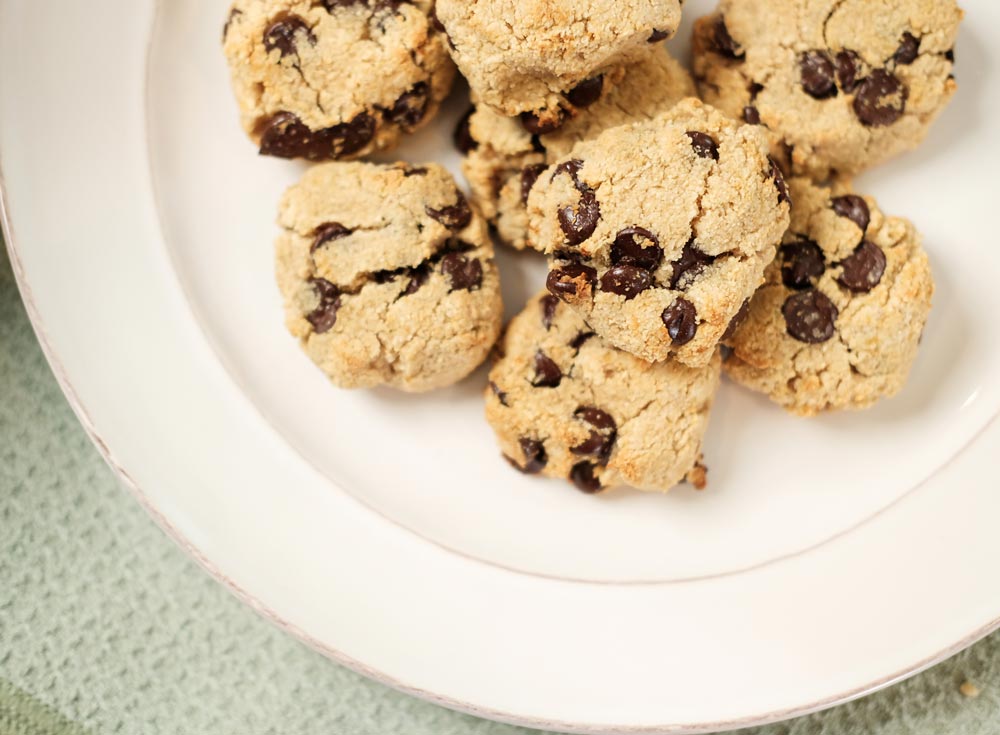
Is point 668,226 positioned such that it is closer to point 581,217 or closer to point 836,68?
point 581,217

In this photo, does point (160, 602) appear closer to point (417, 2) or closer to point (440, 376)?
point (440, 376)

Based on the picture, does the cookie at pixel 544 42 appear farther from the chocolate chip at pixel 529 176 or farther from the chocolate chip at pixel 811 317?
the chocolate chip at pixel 811 317

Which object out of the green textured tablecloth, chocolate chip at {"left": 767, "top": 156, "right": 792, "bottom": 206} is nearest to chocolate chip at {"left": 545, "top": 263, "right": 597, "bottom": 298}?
chocolate chip at {"left": 767, "top": 156, "right": 792, "bottom": 206}

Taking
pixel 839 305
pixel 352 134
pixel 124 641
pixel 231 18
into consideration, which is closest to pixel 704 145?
pixel 839 305

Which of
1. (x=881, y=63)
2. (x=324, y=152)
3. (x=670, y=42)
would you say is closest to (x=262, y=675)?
(x=324, y=152)

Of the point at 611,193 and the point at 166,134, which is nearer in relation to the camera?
the point at 611,193
